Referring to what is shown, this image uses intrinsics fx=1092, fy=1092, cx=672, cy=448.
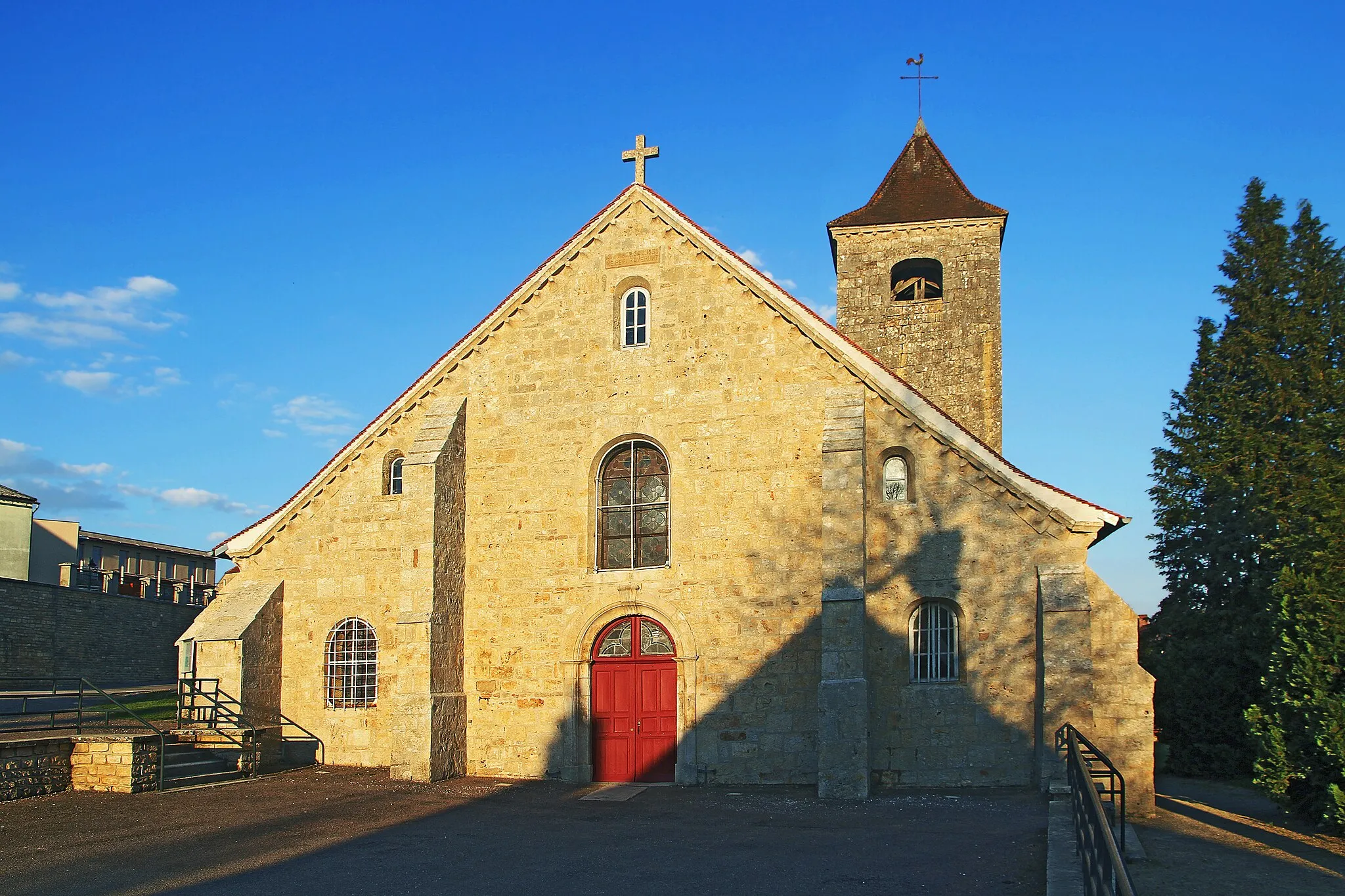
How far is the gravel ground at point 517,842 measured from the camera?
1068 centimetres

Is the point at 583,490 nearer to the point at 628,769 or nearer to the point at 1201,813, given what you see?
the point at 628,769

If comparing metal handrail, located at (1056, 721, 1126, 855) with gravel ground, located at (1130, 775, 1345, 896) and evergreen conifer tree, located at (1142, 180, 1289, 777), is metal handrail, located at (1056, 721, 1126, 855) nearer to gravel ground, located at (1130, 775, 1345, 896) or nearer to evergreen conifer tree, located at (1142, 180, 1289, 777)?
gravel ground, located at (1130, 775, 1345, 896)

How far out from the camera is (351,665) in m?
20.7

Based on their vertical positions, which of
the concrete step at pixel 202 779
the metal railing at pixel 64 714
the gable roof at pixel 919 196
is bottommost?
the concrete step at pixel 202 779

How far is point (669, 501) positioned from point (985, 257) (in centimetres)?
1217

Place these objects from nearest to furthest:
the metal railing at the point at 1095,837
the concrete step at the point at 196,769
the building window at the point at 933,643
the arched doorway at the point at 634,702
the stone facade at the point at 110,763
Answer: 1. the metal railing at the point at 1095,837
2. the stone facade at the point at 110,763
3. the building window at the point at 933,643
4. the concrete step at the point at 196,769
5. the arched doorway at the point at 634,702

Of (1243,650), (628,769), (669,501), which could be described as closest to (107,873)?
(628,769)

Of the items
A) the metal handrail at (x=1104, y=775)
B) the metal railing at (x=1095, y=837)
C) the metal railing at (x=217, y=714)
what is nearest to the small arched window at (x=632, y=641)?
the metal railing at (x=217, y=714)

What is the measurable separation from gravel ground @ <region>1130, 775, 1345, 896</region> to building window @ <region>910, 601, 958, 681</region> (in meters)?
3.52

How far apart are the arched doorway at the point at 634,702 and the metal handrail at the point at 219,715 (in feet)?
19.7

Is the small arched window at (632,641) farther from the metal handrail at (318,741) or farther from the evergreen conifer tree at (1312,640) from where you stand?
the evergreen conifer tree at (1312,640)

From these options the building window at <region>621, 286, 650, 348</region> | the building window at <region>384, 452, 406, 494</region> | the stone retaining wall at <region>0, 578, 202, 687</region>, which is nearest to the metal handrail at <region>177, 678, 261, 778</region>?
the building window at <region>384, 452, 406, 494</region>

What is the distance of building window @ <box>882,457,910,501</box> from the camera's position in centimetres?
1781

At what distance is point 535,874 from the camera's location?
11.1 metres
